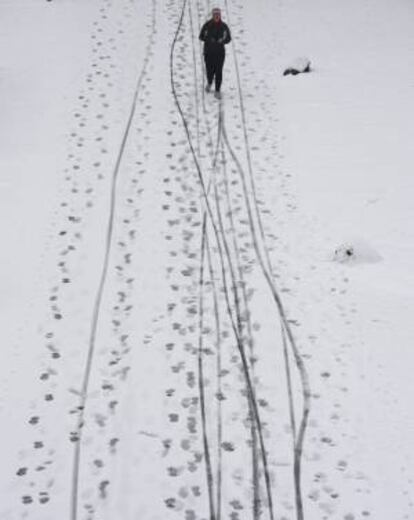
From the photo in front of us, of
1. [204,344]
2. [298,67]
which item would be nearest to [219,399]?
[204,344]

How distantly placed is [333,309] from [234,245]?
1.98m

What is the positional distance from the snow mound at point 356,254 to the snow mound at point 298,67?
6.98 m

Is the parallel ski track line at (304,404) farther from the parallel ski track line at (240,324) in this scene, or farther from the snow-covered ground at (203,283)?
the parallel ski track line at (240,324)

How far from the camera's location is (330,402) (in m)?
8.49

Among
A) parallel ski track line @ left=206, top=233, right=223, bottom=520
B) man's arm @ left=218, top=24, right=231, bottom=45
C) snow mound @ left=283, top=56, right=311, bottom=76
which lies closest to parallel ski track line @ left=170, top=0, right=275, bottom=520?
parallel ski track line @ left=206, top=233, right=223, bottom=520

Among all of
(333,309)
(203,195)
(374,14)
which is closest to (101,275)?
(203,195)

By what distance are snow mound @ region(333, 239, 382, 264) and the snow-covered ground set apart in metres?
0.03

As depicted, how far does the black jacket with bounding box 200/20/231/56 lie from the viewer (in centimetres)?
1470

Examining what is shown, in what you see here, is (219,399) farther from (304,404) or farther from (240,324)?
(240,324)

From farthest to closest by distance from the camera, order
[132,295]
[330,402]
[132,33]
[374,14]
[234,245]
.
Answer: [374,14] < [132,33] < [234,245] < [132,295] < [330,402]

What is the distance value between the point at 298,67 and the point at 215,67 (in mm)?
2421

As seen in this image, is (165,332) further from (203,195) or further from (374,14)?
(374,14)

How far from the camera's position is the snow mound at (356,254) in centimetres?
1073

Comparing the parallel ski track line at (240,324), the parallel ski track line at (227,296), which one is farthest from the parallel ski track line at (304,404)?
the parallel ski track line at (240,324)
